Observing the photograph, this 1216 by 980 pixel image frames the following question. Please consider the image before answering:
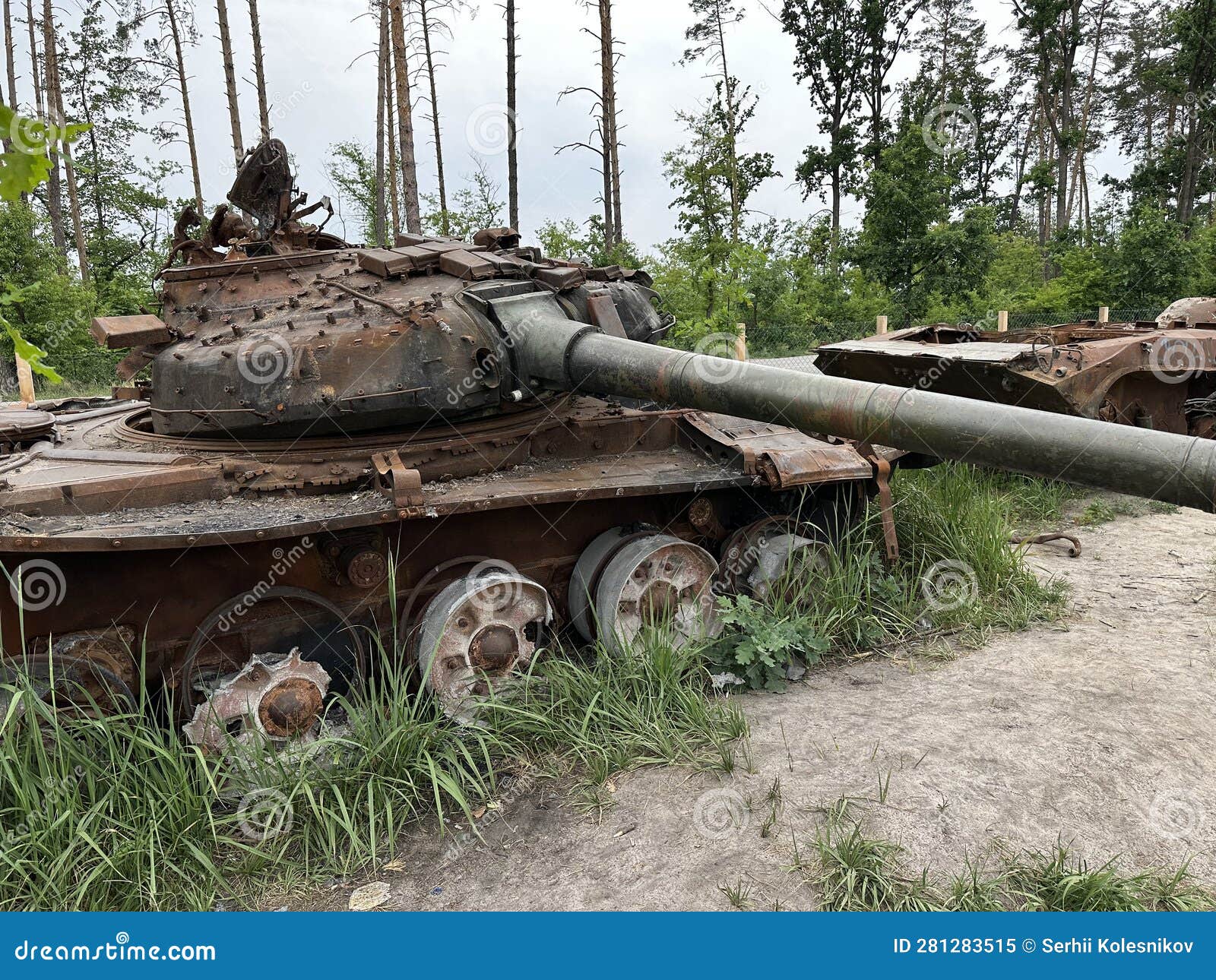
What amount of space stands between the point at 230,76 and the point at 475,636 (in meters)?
18.3

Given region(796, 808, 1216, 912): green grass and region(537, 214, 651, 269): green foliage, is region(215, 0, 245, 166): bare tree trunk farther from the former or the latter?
region(796, 808, 1216, 912): green grass

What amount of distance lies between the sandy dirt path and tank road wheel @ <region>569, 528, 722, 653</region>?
612 millimetres

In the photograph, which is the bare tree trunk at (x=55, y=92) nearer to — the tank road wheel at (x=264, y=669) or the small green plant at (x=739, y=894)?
the tank road wheel at (x=264, y=669)

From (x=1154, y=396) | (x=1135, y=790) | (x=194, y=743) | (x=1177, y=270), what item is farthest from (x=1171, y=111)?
(x=194, y=743)

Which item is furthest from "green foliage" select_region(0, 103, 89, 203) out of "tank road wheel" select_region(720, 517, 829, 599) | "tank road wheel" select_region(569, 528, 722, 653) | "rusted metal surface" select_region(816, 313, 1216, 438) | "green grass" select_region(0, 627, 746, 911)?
"rusted metal surface" select_region(816, 313, 1216, 438)

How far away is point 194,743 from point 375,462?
1.48m

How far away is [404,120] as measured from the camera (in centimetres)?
1416

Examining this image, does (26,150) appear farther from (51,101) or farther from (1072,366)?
(51,101)

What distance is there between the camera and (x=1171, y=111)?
99.6 ft

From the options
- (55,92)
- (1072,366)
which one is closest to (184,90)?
(55,92)

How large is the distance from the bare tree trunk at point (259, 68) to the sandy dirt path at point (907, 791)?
64.6 feet

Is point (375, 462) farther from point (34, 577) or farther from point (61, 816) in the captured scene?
point (61, 816)

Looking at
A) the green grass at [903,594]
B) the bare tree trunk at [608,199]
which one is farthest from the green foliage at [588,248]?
the green grass at [903,594]

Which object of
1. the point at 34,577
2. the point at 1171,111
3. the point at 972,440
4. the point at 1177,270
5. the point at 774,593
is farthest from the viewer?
the point at 1171,111
